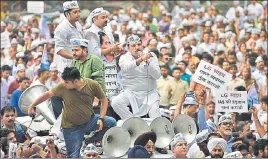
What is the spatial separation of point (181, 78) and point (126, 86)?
4585 mm

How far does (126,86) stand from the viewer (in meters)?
22.1

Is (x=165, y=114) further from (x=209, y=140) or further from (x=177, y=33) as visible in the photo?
(x=177, y=33)

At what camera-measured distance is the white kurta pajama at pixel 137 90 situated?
71.9ft

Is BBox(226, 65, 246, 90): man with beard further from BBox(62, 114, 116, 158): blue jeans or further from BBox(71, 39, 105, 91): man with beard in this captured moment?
BBox(62, 114, 116, 158): blue jeans

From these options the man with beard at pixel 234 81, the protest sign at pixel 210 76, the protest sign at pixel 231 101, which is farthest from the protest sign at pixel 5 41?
the protest sign at pixel 231 101

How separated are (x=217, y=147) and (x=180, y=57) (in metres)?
8.91

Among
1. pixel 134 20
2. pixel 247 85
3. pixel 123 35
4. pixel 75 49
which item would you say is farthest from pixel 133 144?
pixel 134 20

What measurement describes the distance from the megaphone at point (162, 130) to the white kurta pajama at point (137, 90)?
1.84ft

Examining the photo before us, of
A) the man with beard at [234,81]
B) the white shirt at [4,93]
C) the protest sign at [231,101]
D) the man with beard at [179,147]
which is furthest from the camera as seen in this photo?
the white shirt at [4,93]

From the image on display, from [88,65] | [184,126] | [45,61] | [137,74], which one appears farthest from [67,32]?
[45,61]

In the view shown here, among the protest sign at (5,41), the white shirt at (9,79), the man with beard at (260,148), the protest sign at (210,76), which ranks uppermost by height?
the protest sign at (5,41)

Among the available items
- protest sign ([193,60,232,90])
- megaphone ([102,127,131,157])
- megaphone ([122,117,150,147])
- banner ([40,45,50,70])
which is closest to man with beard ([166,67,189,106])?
protest sign ([193,60,232,90])

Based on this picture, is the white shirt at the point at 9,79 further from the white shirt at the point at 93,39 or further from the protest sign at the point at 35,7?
the protest sign at the point at 35,7

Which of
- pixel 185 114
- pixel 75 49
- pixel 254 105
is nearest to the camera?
pixel 75 49
